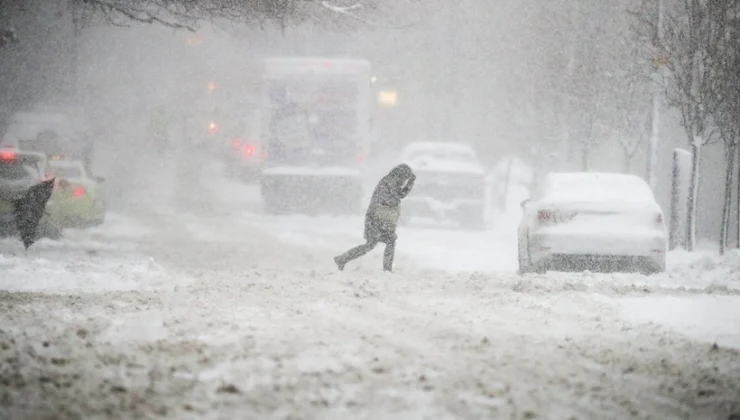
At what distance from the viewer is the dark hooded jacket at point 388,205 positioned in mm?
11414

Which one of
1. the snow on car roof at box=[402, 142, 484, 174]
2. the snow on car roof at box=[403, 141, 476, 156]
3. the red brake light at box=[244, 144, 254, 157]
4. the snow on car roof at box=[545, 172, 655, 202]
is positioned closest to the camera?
the snow on car roof at box=[545, 172, 655, 202]

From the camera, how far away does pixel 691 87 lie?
15.3 meters

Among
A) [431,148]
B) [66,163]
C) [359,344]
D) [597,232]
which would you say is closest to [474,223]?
[431,148]

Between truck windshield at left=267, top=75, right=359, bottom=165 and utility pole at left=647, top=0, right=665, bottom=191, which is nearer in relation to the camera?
utility pole at left=647, top=0, right=665, bottom=191

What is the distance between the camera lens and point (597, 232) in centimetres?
1139

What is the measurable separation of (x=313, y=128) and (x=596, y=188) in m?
11.2

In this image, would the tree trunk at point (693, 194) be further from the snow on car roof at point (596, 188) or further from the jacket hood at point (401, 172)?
the jacket hood at point (401, 172)

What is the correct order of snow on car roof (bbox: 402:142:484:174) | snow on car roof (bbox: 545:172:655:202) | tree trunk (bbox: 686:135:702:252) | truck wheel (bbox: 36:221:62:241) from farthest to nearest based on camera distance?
snow on car roof (bbox: 402:142:484:174) → truck wheel (bbox: 36:221:62:241) → tree trunk (bbox: 686:135:702:252) → snow on car roof (bbox: 545:172:655:202)

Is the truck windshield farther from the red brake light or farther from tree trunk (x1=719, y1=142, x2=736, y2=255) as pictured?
tree trunk (x1=719, y1=142, x2=736, y2=255)

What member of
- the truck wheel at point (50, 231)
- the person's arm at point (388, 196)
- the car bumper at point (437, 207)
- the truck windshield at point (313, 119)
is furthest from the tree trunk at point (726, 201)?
the truck wheel at point (50, 231)

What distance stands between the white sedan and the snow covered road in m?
0.29

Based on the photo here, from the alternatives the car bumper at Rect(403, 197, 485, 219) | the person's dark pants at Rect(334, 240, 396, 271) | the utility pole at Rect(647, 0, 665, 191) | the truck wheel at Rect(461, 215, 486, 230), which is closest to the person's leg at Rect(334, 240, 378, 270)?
the person's dark pants at Rect(334, 240, 396, 271)

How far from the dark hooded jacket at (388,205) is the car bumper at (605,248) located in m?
2.02

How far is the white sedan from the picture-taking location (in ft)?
37.3
